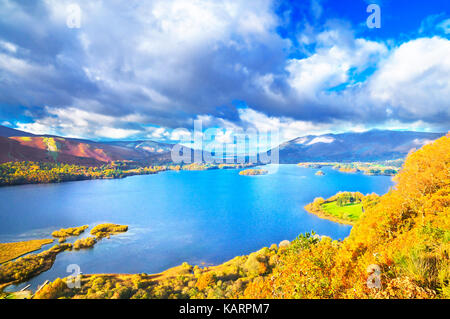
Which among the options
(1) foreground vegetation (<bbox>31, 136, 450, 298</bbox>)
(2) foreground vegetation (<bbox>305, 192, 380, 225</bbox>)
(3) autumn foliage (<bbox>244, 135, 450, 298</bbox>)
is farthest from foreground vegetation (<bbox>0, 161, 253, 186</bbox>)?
(3) autumn foliage (<bbox>244, 135, 450, 298</bbox>)

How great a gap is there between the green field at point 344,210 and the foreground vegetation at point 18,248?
55.6m

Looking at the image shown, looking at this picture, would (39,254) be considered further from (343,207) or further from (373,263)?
(343,207)

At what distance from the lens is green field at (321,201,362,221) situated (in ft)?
152

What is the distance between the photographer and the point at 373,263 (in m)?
6.87


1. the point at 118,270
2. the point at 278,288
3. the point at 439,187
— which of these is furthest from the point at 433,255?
the point at 118,270

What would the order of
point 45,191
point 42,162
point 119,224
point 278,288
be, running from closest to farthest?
point 278,288 < point 119,224 < point 45,191 < point 42,162

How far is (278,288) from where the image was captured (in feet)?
22.0

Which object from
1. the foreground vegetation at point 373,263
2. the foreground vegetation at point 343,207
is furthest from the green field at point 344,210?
the foreground vegetation at point 373,263

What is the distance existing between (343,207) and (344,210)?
8.70ft

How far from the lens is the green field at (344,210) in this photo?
1825 inches

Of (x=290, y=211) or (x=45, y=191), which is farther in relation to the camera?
(x=45, y=191)
